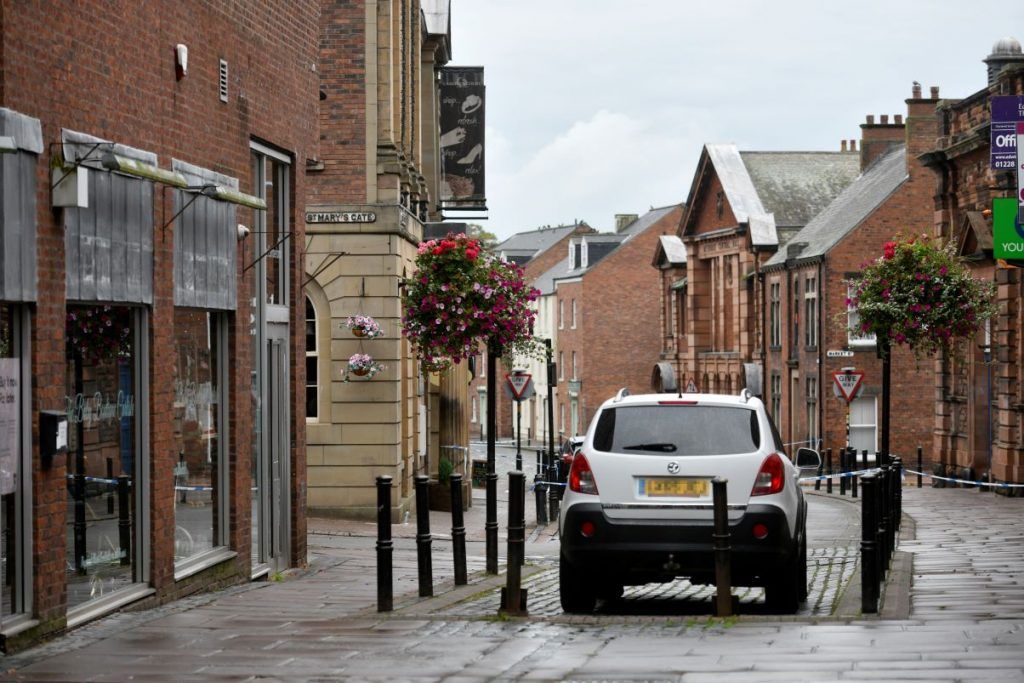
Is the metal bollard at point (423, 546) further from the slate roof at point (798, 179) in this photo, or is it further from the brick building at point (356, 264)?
the slate roof at point (798, 179)

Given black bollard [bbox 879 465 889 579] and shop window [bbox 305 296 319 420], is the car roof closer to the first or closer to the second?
black bollard [bbox 879 465 889 579]

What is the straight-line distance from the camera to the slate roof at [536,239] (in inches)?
4080

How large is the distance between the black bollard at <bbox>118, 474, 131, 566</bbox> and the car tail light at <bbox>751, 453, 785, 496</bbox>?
443 centimetres

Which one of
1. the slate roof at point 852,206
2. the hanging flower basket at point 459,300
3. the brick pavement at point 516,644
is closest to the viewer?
the brick pavement at point 516,644

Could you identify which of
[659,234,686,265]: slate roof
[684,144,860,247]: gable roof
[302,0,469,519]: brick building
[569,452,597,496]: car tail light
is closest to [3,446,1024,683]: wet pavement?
[569,452,597,496]: car tail light

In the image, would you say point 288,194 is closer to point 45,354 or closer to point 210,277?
point 210,277

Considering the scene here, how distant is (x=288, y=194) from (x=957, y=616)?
818 cm

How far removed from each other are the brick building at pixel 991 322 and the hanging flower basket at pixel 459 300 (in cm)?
1274

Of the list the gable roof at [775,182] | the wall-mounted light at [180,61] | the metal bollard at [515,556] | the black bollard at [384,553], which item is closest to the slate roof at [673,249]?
the gable roof at [775,182]

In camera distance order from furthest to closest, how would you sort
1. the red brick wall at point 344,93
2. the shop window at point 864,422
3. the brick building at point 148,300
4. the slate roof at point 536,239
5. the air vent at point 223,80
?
the slate roof at point 536,239
the shop window at point 864,422
the red brick wall at point 344,93
the air vent at point 223,80
the brick building at point 148,300

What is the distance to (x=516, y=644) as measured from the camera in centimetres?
1005

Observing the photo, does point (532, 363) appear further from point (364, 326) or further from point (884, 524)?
point (884, 524)

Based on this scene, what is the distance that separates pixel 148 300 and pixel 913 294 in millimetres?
23316

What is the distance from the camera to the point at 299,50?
54.9ft
